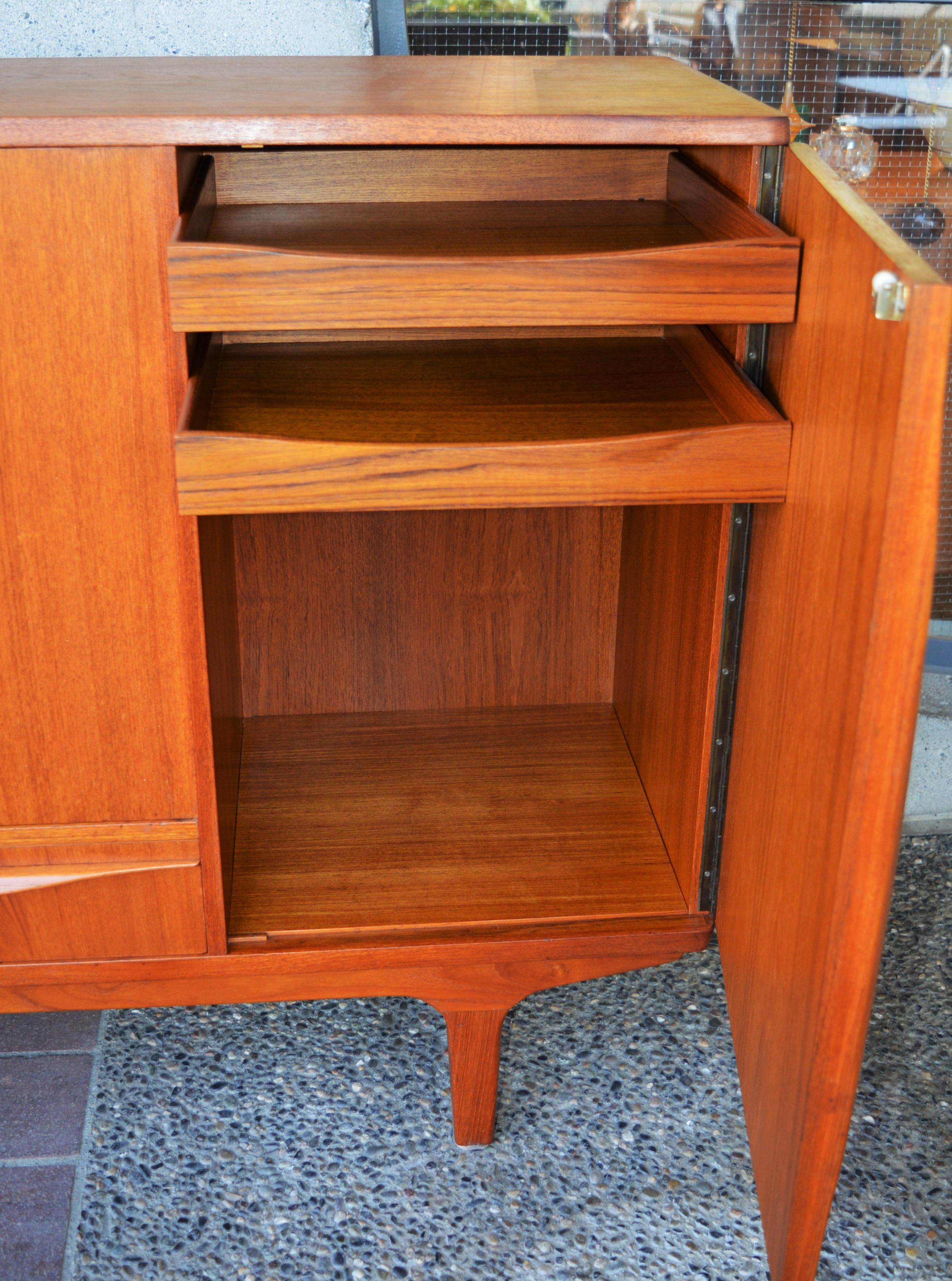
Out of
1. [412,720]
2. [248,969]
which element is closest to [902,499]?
[248,969]

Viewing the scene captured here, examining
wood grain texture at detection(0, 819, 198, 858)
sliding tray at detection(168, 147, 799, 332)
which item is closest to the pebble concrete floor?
wood grain texture at detection(0, 819, 198, 858)

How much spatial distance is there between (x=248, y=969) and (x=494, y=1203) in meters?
0.33

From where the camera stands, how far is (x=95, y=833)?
112cm

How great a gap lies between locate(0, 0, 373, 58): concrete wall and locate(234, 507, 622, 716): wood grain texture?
1.85 feet

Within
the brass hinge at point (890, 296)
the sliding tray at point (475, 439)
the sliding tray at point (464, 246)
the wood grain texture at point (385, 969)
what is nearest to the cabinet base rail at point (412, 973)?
the wood grain texture at point (385, 969)

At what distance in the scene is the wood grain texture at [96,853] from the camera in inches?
44.0

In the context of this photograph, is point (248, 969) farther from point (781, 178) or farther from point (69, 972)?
point (781, 178)

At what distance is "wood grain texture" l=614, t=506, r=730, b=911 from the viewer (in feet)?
3.71

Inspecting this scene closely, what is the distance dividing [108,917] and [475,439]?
0.54 meters

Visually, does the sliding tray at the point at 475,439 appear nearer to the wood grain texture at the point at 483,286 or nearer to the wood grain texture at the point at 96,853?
the wood grain texture at the point at 483,286

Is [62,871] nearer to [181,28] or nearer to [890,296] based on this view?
[890,296]

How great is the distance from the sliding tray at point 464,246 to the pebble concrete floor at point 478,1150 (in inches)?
31.2

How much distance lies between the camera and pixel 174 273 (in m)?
0.91

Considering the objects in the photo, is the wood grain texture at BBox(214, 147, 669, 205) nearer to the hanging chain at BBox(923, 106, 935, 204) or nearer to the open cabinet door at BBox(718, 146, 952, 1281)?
the open cabinet door at BBox(718, 146, 952, 1281)
